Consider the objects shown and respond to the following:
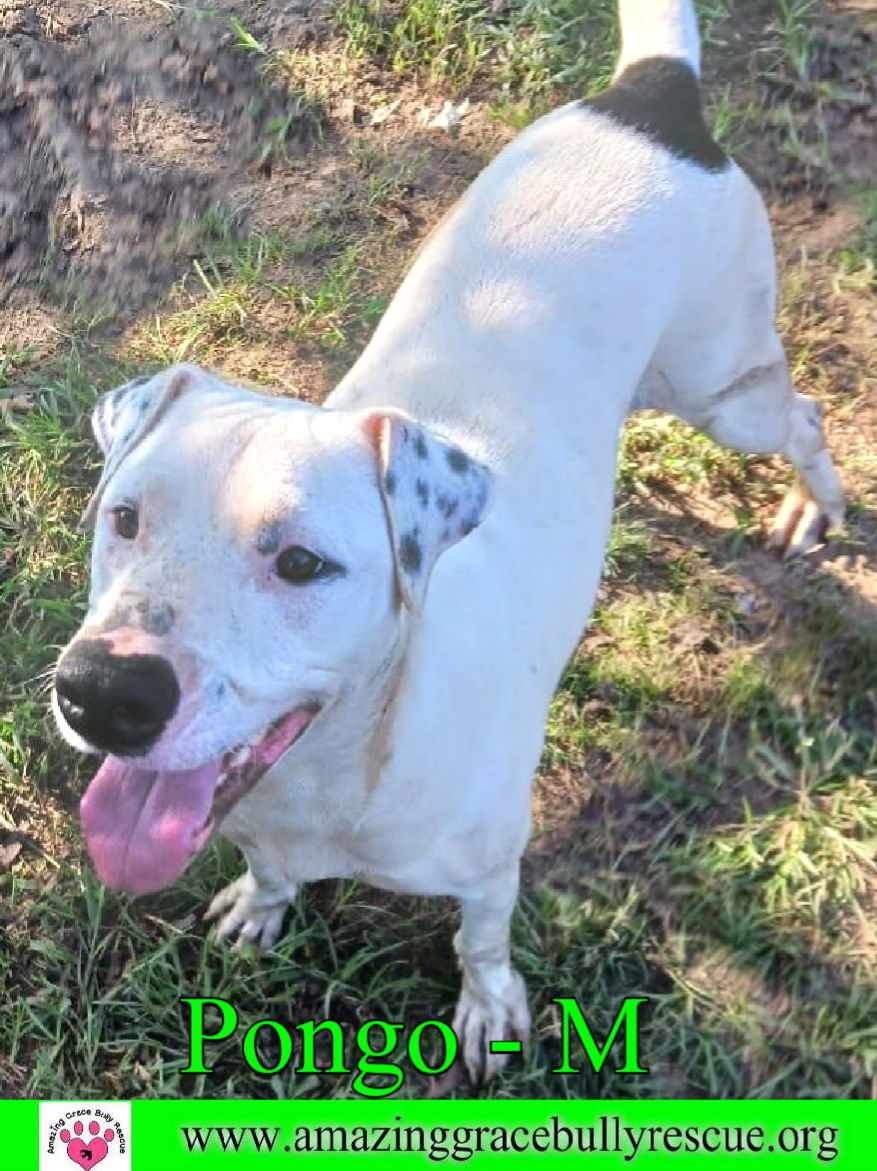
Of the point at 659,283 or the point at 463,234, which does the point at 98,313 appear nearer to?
the point at 463,234

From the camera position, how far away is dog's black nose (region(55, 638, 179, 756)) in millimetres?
2072

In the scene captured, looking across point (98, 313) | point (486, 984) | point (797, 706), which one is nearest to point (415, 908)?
point (486, 984)

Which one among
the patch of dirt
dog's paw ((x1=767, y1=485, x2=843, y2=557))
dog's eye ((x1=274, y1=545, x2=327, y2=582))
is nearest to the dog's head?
dog's eye ((x1=274, y1=545, x2=327, y2=582))

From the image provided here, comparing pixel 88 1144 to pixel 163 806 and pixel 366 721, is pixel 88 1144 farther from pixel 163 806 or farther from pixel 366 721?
pixel 366 721

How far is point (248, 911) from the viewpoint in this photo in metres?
3.52

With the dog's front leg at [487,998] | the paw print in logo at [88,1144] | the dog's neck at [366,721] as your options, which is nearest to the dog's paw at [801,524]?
the dog's front leg at [487,998]

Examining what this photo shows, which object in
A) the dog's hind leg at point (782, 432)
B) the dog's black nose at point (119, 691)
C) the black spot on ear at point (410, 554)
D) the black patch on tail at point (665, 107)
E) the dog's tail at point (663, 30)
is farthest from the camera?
the dog's hind leg at point (782, 432)

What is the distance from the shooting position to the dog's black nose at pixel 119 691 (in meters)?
2.07

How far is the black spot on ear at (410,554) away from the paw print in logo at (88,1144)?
1881 mm

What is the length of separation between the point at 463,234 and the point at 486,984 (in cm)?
192

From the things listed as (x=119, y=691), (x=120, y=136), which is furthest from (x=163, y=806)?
(x=120, y=136)

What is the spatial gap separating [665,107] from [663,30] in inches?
9.8

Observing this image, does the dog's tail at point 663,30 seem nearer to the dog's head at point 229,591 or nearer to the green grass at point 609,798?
the green grass at point 609,798

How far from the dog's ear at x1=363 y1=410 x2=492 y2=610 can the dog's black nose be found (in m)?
0.49
